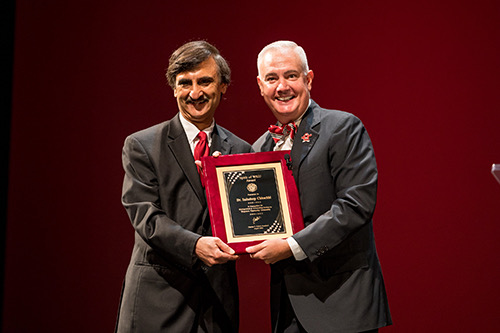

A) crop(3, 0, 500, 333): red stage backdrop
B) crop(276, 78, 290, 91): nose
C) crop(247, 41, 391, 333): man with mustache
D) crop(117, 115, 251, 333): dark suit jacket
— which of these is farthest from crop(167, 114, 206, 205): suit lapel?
crop(3, 0, 500, 333): red stage backdrop

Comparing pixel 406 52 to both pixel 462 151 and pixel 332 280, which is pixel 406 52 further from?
pixel 332 280

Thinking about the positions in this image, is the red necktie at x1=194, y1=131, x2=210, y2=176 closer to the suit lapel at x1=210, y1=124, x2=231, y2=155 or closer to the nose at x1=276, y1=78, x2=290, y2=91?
the suit lapel at x1=210, y1=124, x2=231, y2=155

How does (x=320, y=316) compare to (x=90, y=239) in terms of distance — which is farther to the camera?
(x=90, y=239)

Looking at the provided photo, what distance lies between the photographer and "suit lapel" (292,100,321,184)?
2260 mm

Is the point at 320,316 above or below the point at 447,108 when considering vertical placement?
below

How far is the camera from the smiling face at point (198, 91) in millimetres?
2424

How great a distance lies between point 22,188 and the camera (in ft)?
11.7

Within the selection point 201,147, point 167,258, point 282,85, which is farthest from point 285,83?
point 167,258

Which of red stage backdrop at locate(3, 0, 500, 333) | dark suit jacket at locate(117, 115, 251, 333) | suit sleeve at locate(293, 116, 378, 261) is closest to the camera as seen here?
suit sleeve at locate(293, 116, 378, 261)

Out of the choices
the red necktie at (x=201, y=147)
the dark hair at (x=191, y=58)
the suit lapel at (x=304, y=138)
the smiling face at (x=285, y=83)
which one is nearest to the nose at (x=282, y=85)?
Result: the smiling face at (x=285, y=83)

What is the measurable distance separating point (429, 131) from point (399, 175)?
318 mm

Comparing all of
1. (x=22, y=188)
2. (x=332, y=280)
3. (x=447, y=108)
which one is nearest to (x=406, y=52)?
(x=447, y=108)

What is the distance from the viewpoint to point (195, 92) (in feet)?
7.89

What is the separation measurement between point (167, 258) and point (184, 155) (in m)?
0.43
